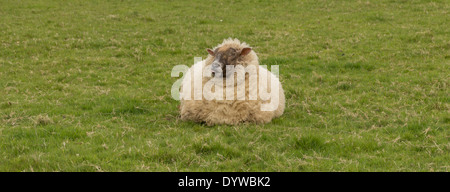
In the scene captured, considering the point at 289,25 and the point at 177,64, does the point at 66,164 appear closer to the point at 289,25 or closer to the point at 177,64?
the point at 177,64

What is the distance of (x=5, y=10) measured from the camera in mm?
22703

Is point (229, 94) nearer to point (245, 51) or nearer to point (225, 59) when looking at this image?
point (225, 59)

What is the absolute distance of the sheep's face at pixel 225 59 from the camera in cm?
801

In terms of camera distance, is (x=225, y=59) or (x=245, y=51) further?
(x=245, y=51)

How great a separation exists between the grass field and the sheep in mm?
274

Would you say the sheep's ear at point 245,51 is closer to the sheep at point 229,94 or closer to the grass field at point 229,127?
the sheep at point 229,94

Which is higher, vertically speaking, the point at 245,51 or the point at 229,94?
the point at 245,51

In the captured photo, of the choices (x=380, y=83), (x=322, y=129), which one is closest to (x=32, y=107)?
(x=322, y=129)

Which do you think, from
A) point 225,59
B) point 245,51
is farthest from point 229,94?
point 245,51

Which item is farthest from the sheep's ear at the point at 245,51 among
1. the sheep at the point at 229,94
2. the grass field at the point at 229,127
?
the grass field at the point at 229,127

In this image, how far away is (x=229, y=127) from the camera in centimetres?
775

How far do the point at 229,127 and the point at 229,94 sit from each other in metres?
0.66

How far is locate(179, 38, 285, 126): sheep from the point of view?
801 cm
